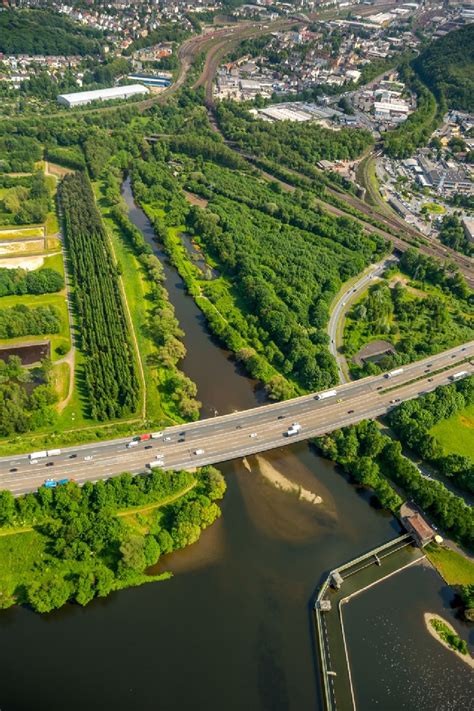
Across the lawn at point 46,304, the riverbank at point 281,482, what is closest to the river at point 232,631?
the riverbank at point 281,482

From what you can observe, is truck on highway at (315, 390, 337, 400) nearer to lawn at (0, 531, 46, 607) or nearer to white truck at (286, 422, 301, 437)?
white truck at (286, 422, 301, 437)

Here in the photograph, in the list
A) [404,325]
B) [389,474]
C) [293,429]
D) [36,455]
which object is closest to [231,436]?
[293,429]

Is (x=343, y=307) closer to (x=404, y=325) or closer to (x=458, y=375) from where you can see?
(x=404, y=325)

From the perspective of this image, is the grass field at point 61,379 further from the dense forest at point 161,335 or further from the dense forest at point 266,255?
the dense forest at point 266,255

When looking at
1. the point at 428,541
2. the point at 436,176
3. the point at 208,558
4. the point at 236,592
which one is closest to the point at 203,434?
the point at 208,558

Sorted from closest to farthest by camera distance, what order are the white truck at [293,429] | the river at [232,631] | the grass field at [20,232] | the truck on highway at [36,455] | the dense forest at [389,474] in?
the river at [232,631] → the dense forest at [389,474] → the truck on highway at [36,455] → the white truck at [293,429] → the grass field at [20,232]

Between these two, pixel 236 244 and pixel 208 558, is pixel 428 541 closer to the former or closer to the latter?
pixel 208 558
